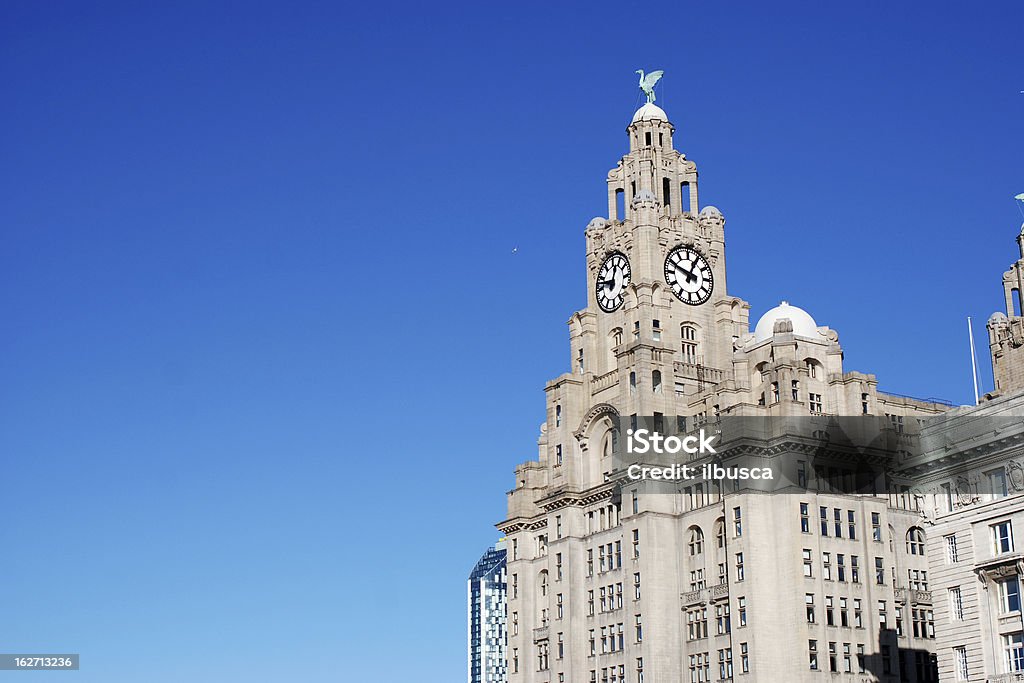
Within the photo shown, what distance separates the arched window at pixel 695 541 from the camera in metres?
150

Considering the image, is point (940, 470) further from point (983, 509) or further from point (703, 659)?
point (703, 659)

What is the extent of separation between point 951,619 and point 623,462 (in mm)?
51513

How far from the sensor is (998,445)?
366ft

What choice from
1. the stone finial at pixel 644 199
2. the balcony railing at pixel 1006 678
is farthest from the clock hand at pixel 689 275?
the balcony railing at pixel 1006 678

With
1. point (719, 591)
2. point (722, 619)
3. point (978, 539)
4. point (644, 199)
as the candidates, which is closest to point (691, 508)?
point (719, 591)

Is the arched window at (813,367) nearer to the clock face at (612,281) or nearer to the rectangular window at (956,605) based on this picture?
the clock face at (612,281)

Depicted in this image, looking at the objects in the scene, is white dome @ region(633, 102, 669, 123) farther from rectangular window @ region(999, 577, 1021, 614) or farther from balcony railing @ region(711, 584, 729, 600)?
rectangular window @ region(999, 577, 1021, 614)

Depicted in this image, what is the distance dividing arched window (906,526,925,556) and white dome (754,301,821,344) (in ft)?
74.1

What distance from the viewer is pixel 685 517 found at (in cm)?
15125

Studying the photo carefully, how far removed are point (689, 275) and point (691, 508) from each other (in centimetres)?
2929

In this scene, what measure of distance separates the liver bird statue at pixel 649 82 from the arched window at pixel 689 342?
30.1 m

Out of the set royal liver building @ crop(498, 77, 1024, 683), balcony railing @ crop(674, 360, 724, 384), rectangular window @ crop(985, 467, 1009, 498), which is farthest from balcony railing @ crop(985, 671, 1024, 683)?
balcony railing @ crop(674, 360, 724, 384)

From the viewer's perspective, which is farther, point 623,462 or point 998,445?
point 623,462

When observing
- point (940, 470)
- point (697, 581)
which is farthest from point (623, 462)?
point (940, 470)
